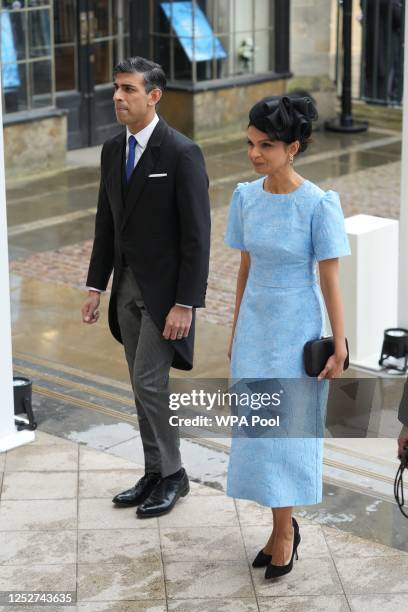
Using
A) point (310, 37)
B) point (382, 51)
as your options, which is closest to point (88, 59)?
point (310, 37)

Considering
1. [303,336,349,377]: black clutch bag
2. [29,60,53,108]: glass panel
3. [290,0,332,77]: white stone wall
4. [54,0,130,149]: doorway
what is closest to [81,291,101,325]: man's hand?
[303,336,349,377]: black clutch bag

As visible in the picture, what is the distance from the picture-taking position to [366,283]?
7367 mm

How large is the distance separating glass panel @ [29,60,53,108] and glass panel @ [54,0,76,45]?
0.61 m

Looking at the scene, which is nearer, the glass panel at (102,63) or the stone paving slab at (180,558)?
the stone paving slab at (180,558)

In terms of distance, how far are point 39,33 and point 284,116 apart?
9.28m

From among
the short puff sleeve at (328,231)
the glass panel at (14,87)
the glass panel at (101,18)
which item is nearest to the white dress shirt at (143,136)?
the short puff sleeve at (328,231)

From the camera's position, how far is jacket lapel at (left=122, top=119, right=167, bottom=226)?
507 centimetres

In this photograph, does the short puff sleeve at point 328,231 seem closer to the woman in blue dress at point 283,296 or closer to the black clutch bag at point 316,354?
the woman in blue dress at point 283,296

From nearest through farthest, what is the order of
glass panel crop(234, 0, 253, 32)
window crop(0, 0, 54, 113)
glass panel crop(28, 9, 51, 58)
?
window crop(0, 0, 54, 113)
glass panel crop(28, 9, 51, 58)
glass panel crop(234, 0, 253, 32)

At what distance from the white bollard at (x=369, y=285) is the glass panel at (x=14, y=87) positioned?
638cm

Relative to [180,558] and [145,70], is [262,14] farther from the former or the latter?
[180,558]

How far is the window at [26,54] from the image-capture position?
12844 mm

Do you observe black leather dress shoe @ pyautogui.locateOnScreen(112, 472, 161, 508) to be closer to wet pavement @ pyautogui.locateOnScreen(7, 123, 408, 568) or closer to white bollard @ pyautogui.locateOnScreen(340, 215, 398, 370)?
wet pavement @ pyautogui.locateOnScreen(7, 123, 408, 568)

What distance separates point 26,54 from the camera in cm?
1307
